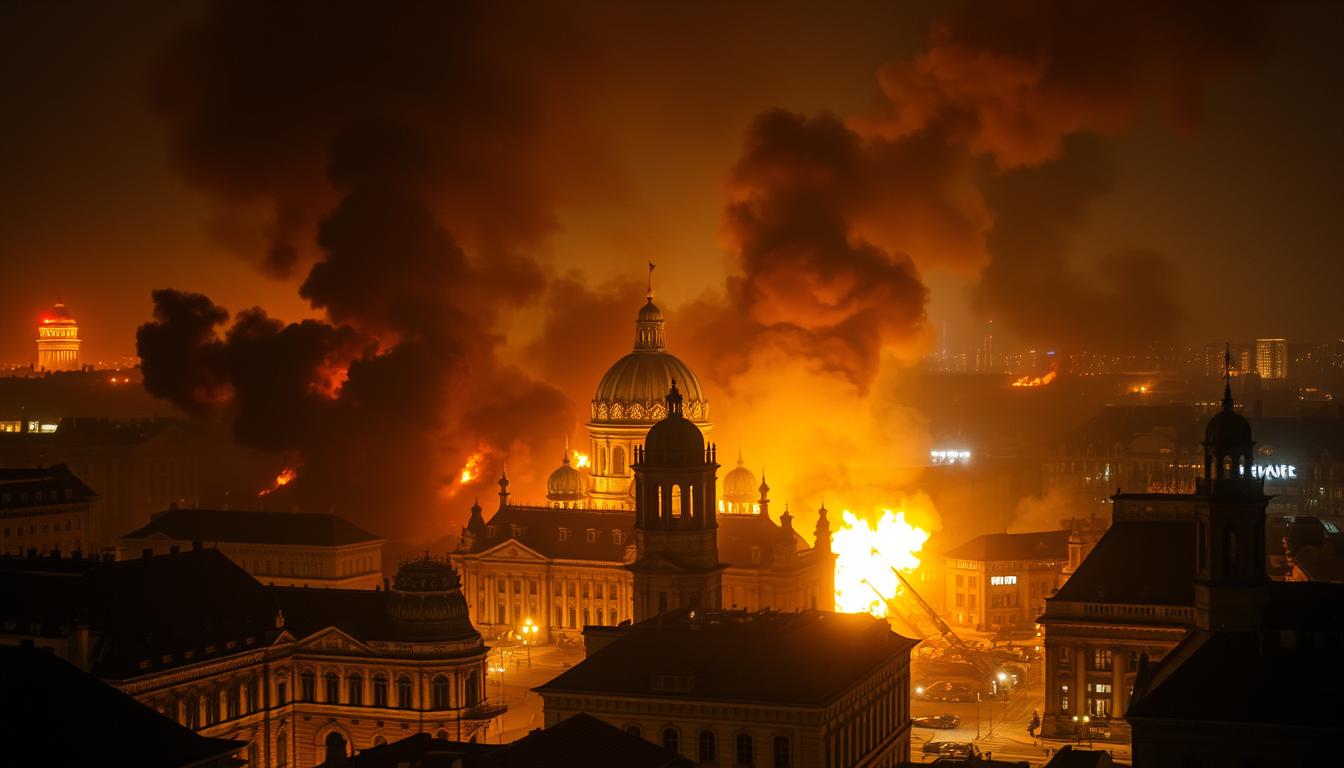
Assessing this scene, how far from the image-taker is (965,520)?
189m

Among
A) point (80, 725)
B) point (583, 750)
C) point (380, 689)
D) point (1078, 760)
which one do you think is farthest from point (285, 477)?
point (1078, 760)

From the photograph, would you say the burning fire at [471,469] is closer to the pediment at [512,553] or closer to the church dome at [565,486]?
the church dome at [565,486]

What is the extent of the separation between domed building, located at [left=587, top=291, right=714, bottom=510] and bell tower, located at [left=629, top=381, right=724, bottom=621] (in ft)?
186

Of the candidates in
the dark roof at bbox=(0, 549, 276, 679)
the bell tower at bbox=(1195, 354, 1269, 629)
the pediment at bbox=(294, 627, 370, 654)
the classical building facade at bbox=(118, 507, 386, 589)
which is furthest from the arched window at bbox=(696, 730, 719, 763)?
the classical building facade at bbox=(118, 507, 386, 589)

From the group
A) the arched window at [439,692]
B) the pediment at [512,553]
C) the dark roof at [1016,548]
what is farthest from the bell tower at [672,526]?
the dark roof at [1016,548]

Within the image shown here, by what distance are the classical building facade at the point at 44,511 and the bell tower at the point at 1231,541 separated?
301 ft

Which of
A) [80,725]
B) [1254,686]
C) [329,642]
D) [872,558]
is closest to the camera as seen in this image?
[80,725]

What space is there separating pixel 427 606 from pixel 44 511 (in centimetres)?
6362

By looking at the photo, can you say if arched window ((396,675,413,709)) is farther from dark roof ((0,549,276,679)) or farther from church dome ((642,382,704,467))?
church dome ((642,382,704,467))

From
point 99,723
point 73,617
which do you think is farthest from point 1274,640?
point 73,617

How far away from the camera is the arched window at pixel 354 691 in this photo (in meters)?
100

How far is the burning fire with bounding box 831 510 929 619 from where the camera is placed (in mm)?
138625

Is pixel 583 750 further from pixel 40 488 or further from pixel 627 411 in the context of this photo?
pixel 40 488

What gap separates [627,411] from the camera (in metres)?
156
